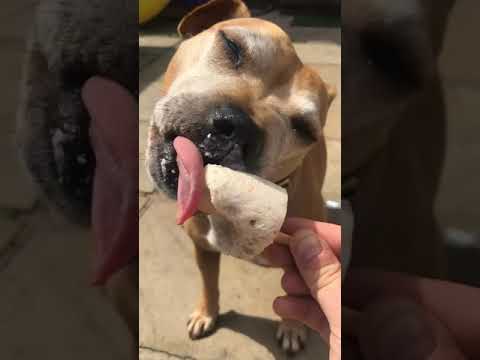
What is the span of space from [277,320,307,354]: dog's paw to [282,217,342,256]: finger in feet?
0.20

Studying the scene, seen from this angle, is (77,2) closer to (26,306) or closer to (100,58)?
(100,58)

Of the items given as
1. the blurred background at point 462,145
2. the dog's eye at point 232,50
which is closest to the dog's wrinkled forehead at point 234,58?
Result: the dog's eye at point 232,50

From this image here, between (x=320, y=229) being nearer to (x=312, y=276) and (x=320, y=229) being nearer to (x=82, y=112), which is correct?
(x=312, y=276)

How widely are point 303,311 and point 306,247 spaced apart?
0.06 meters

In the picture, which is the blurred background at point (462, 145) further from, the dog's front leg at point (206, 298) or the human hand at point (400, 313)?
the dog's front leg at point (206, 298)

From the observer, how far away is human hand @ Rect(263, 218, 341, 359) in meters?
0.28

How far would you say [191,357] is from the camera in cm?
31

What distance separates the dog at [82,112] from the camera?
22cm

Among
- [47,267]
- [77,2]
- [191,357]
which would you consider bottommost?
[191,357]

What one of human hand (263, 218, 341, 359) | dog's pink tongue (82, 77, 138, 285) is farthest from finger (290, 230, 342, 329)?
dog's pink tongue (82, 77, 138, 285)

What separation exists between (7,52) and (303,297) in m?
0.24

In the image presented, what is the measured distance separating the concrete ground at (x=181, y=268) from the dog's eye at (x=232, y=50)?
8 cm

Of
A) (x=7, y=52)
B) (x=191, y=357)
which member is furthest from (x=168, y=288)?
(x=7, y=52)

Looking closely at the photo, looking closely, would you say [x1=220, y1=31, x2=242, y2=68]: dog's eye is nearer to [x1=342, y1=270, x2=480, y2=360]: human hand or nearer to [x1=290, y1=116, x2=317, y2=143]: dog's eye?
[x1=290, y1=116, x2=317, y2=143]: dog's eye
